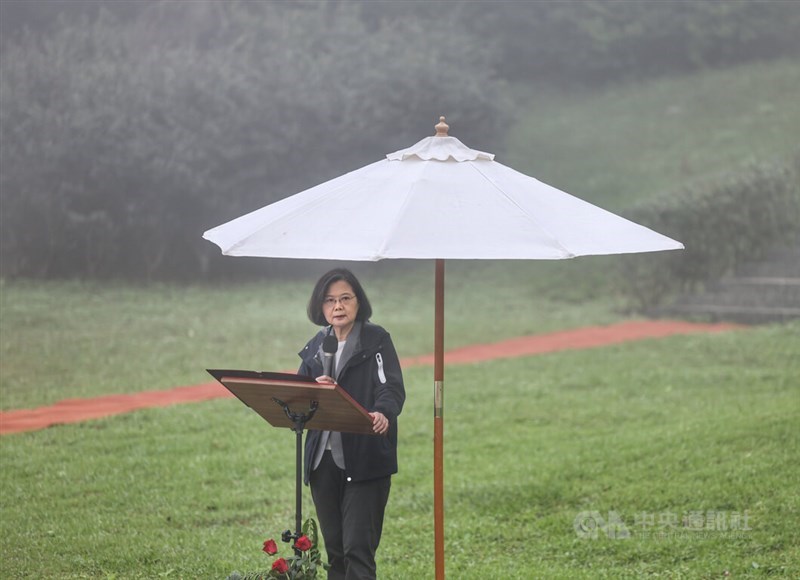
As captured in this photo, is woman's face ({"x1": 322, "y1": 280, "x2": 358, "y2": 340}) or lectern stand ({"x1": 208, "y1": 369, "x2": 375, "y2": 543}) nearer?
lectern stand ({"x1": 208, "y1": 369, "x2": 375, "y2": 543})

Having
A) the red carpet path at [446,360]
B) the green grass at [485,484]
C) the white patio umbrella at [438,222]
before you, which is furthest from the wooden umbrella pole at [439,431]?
the red carpet path at [446,360]

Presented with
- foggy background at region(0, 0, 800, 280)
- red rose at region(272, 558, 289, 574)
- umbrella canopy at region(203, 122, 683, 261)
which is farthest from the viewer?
foggy background at region(0, 0, 800, 280)

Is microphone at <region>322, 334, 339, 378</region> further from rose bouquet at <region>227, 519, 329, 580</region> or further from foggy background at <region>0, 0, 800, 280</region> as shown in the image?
foggy background at <region>0, 0, 800, 280</region>

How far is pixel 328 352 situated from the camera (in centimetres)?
349

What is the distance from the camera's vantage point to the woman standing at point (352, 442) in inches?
137

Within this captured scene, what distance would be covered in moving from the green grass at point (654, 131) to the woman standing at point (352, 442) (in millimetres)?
14610

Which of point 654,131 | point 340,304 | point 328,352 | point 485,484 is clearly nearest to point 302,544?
point 328,352

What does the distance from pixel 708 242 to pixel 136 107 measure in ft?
24.0

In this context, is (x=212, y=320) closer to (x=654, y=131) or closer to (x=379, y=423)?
(x=379, y=423)

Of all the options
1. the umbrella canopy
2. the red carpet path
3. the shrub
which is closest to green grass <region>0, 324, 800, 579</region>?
the red carpet path

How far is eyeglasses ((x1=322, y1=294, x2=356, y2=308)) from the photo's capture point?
138 inches

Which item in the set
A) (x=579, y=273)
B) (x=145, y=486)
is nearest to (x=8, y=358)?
(x=145, y=486)

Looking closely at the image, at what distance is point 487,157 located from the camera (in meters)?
3.53

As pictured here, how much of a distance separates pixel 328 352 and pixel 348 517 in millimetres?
559
